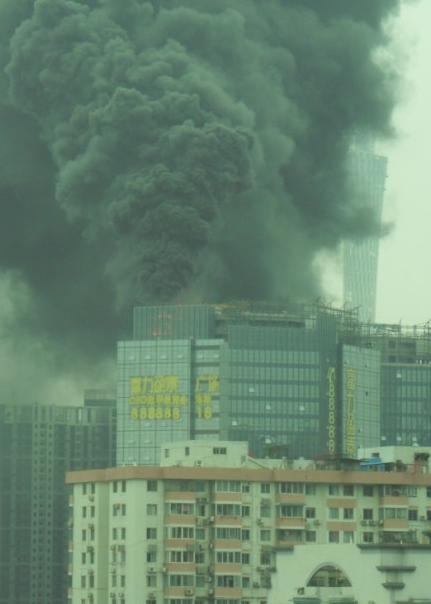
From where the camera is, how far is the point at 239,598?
9675 centimetres

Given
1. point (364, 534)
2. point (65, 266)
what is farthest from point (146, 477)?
point (65, 266)

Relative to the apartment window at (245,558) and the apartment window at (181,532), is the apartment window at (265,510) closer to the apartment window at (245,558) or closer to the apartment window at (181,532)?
the apartment window at (245,558)

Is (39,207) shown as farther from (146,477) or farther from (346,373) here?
(146,477)

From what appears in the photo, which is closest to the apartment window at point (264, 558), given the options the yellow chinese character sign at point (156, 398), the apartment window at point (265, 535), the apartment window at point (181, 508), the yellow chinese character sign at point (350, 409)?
the apartment window at point (265, 535)

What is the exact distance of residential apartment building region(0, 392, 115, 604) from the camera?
153 metres

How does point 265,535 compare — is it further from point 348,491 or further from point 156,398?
point 156,398

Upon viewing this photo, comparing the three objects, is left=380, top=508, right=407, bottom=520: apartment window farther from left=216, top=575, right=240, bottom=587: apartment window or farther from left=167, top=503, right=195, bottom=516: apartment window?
left=167, top=503, right=195, bottom=516: apartment window

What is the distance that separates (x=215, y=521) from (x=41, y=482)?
197 feet

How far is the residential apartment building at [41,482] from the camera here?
153 meters

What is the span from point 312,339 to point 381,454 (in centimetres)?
2388

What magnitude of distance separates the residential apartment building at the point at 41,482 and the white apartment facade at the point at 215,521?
2059 inches

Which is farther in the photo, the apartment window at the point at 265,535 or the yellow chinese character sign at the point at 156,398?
the yellow chinese character sign at the point at 156,398

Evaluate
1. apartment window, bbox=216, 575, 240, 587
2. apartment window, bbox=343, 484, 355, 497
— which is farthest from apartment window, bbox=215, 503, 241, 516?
apartment window, bbox=343, 484, 355, 497

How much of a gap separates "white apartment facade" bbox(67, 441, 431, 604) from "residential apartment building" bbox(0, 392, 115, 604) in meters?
52.3
